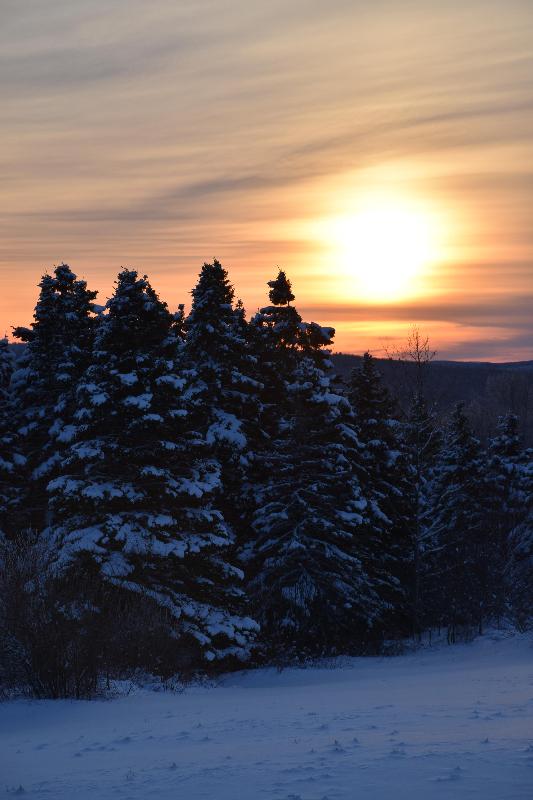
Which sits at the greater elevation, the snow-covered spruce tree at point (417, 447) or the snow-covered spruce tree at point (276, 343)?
the snow-covered spruce tree at point (276, 343)

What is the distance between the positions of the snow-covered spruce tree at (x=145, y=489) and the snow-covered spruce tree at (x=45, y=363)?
247 inches

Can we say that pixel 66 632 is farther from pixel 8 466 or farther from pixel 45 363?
pixel 45 363

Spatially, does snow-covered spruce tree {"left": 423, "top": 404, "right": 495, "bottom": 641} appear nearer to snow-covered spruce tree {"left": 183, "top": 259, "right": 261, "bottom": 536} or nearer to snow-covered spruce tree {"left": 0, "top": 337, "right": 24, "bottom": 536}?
snow-covered spruce tree {"left": 183, "top": 259, "right": 261, "bottom": 536}

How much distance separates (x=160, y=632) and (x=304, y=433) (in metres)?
11.0

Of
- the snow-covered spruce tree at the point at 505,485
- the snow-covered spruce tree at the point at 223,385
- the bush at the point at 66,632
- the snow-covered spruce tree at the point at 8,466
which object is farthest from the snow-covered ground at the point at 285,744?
the snow-covered spruce tree at the point at 505,485

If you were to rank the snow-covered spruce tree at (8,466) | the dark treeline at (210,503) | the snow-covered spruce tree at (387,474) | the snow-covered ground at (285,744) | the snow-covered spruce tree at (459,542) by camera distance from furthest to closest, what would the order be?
the snow-covered spruce tree at (459,542)
the snow-covered spruce tree at (387,474)
the snow-covered spruce tree at (8,466)
the dark treeline at (210,503)
the snow-covered ground at (285,744)

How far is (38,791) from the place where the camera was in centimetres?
916

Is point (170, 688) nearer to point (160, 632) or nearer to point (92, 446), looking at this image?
point (160, 632)

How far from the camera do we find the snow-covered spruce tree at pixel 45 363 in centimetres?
3222

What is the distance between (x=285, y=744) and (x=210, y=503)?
56.5 feet

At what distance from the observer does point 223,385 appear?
30.2 meters

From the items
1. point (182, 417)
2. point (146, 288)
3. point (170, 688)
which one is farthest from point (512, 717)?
point (146, 288)

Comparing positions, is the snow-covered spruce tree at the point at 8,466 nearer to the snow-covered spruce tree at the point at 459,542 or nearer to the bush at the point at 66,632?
the bush at the point at 66,632

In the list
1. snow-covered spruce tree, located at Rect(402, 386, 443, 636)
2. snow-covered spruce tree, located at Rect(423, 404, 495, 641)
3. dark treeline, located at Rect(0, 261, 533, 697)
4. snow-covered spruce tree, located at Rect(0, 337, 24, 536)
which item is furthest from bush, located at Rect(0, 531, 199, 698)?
snow-covered spruce tree, located at Rect(423, 404, 495, 641)
